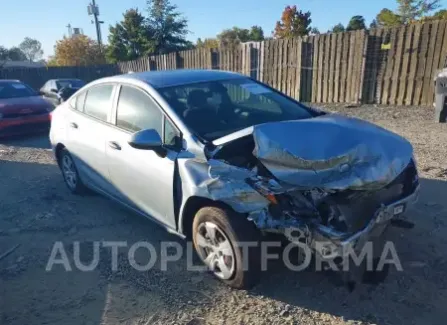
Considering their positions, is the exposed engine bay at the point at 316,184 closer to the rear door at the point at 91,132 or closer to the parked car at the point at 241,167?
the parked car at the point at 241,167

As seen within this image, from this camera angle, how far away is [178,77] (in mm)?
4156

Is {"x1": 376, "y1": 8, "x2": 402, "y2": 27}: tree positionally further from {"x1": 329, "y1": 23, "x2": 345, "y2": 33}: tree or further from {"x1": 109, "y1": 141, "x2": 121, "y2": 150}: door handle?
{"x1": 109, "y1": 141, "x2": 121, "y2": 150}: door handle

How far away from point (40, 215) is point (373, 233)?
4055 millimetres

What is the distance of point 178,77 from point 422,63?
7823 mm

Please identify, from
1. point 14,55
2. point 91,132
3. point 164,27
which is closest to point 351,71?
point 91,132

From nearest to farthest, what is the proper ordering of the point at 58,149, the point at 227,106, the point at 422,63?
the point at 227,106
the point at 58,149
the point at 422,63

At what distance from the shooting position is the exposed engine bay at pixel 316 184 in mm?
2674

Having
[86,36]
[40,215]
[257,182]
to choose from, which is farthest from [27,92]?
[86,36]

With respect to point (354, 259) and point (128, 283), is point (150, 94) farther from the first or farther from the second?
point (354, 259)

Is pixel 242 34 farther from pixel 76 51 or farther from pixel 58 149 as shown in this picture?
pixel 58 149

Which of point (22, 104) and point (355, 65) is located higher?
point (355, 65)

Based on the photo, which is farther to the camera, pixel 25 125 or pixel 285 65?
pixel 285 65

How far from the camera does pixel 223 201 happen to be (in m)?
2.92

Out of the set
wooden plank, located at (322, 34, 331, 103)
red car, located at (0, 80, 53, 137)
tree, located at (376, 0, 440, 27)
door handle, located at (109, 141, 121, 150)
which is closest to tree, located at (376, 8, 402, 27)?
tree, located at (376, 0, 440, 27)
